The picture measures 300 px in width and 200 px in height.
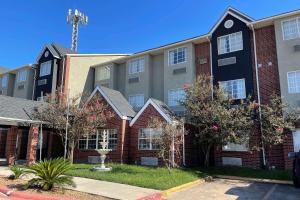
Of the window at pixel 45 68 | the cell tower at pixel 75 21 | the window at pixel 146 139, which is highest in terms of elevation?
the cell tower at pixel 75 21

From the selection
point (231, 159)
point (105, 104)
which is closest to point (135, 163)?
point (105, 104)

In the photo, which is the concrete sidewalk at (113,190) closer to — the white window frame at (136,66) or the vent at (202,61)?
the vent at (202,61)

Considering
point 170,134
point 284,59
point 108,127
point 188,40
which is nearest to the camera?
point 170,134

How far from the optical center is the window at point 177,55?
2519 cm

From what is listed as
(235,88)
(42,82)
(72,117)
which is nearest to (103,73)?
(42,82)

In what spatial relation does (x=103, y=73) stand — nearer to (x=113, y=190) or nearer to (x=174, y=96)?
(x=174, y=96)

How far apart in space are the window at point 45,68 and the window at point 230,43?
19399 mm

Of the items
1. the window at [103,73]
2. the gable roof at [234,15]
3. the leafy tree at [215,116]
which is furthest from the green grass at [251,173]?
the window at [103,73]

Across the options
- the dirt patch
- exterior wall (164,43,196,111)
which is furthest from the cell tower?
the dirt patch

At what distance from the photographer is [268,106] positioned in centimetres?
1902

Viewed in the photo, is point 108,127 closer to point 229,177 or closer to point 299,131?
point 229,177

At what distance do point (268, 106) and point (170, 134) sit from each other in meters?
7.71

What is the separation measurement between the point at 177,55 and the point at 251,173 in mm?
12720

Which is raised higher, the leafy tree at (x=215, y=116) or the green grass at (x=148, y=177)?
the leafy tree at (x=215, y=116)
